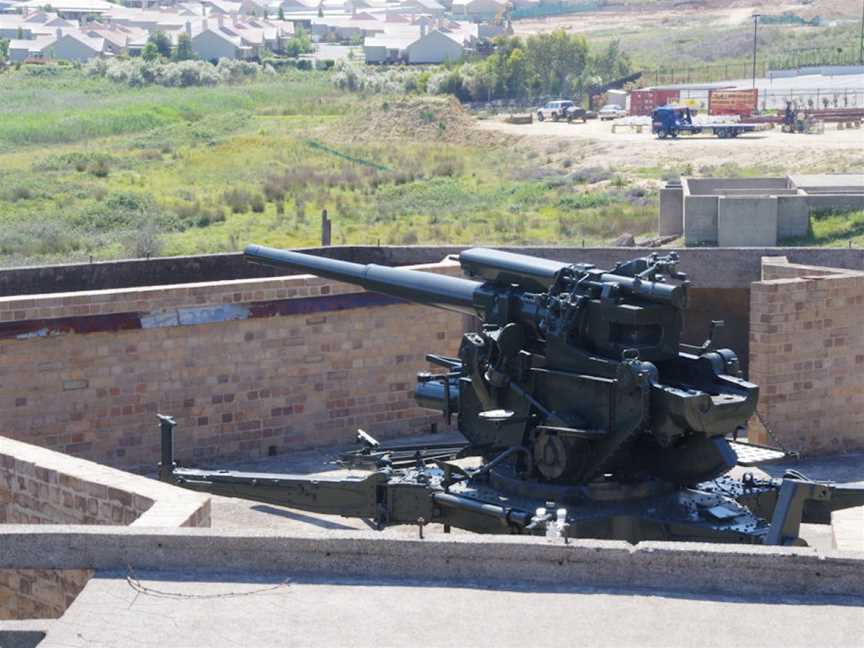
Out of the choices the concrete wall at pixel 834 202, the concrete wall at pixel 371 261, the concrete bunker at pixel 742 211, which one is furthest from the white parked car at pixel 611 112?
the concrete wall at pixel 371 261

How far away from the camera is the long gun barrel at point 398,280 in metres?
→ 11.6

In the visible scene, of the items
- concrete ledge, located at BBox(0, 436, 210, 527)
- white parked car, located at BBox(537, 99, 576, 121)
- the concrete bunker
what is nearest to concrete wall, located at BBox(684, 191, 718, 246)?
the concrete bunker

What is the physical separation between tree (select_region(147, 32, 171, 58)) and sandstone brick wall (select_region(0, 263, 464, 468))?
340ft

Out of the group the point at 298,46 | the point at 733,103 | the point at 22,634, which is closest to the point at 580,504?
the point at 22,634

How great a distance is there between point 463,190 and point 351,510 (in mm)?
34439

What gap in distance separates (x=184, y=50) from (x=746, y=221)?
91078 millimetres

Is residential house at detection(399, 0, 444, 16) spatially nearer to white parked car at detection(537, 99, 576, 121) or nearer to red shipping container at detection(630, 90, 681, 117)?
white parked car at detection(537, 99, 576, 121)

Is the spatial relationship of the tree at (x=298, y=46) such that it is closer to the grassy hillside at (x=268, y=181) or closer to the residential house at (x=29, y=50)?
the residential house at (x=29, y=50)

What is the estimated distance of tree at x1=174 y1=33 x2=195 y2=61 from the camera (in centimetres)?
11356

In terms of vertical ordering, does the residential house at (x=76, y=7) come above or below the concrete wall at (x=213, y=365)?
above

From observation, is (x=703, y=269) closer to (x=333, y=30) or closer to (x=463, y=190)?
(x=463, y=190)

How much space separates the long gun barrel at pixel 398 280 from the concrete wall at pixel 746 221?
1593 cm

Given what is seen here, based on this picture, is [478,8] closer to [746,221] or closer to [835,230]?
[835,230]

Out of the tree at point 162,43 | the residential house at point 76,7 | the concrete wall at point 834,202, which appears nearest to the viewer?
the concrete wall at point 834,202
